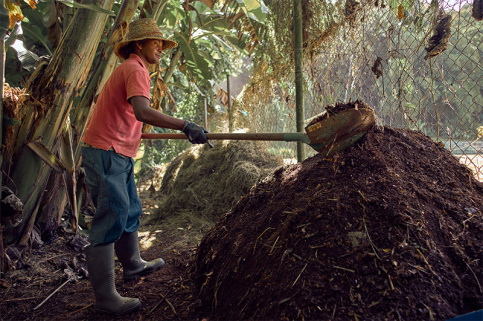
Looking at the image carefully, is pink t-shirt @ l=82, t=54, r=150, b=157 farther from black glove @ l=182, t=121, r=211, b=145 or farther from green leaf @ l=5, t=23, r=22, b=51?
green leaf @ l=5, t=23, r=22, b=51

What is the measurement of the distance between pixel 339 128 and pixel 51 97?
2200 millimetres

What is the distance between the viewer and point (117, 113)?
84.1 inches

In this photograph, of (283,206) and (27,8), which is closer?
(283,206)

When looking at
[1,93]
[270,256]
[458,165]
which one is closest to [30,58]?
[1,93]

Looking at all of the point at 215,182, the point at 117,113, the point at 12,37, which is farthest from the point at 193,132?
the point at 215,182

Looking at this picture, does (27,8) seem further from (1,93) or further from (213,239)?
(213,239)

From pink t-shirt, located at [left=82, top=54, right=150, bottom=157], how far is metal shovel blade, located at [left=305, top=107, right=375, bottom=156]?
1015mm

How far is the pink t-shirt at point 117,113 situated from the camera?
6.80 feet

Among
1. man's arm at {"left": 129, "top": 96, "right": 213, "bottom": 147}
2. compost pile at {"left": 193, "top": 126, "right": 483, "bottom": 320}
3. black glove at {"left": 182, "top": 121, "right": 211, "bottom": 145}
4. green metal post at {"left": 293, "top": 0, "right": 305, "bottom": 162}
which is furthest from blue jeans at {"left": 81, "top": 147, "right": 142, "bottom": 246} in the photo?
green metal post at {"left": 293, "top": 0, "right": 305, "bottom": 162}

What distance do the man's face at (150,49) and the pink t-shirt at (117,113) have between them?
0.07 metres

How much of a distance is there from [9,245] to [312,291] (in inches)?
Result: 97.1

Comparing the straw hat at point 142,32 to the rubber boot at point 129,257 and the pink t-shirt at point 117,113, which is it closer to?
the pink t-shirt at point 117,113

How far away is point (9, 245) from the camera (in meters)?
2.78

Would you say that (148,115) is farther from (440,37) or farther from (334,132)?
(440,37)
